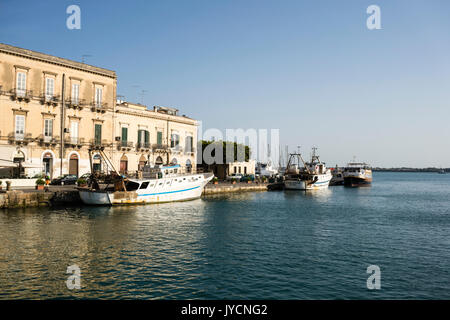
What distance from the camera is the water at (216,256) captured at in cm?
1227

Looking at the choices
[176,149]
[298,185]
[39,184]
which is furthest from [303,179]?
[39,184]

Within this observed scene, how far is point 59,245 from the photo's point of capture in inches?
689

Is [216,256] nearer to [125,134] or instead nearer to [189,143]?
[125,134]

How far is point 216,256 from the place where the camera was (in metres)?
16.5

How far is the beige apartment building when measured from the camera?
38.7 m

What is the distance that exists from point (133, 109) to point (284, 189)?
1217 inches

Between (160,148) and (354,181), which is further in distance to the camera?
(354,181)

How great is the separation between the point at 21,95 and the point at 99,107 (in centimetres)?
955

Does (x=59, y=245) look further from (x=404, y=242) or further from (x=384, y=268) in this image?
(x=404, y=242)

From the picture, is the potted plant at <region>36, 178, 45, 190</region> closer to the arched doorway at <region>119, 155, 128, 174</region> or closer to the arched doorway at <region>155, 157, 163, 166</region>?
the arched doorway at <region>119, 155, 128, 174</region>

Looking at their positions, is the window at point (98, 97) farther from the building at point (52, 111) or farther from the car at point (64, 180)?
the car at point (64, 180)

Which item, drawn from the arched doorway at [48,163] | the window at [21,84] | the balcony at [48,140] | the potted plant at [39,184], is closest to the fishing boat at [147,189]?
the potted plant at [39,184]

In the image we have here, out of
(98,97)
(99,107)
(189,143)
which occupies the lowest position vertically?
(189,143)
